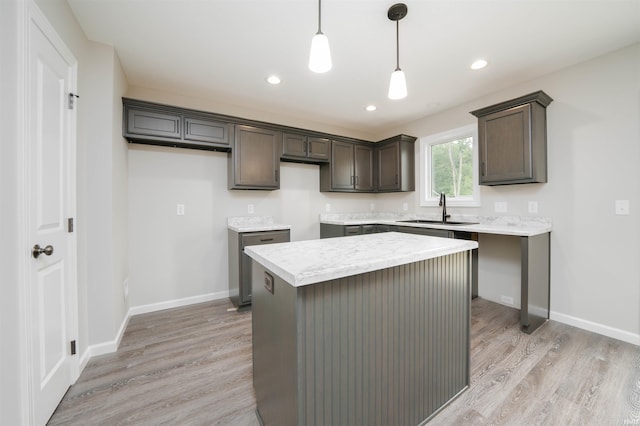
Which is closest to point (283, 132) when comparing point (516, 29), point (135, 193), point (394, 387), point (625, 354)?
point (135, 193)

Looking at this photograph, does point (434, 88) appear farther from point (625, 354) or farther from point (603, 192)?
point (625, 354)

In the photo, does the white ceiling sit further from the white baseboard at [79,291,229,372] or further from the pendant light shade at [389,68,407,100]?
the white baseboard at [79,291,229,372]

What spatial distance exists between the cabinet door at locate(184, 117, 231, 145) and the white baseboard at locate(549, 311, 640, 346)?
409cm

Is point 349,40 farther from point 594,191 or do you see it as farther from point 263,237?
point 594,191

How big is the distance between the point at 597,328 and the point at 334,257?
2906 mm

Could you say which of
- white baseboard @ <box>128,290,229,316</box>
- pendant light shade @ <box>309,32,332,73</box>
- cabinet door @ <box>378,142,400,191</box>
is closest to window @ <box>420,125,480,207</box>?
cabinet door @ <box>378,142,400,191</box>

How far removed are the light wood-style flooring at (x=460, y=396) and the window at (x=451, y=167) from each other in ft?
5.66

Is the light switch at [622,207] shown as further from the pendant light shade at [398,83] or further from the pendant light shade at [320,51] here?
the pendant light shade at [320,51]

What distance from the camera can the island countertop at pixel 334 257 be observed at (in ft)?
3.08

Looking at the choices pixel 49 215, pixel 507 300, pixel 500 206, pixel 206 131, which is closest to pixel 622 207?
pixel 500 206

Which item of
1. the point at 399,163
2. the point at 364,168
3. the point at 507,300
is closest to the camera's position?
the point at 507,300

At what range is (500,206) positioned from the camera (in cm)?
300

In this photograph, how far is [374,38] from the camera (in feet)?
6.73

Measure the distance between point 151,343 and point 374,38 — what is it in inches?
128
